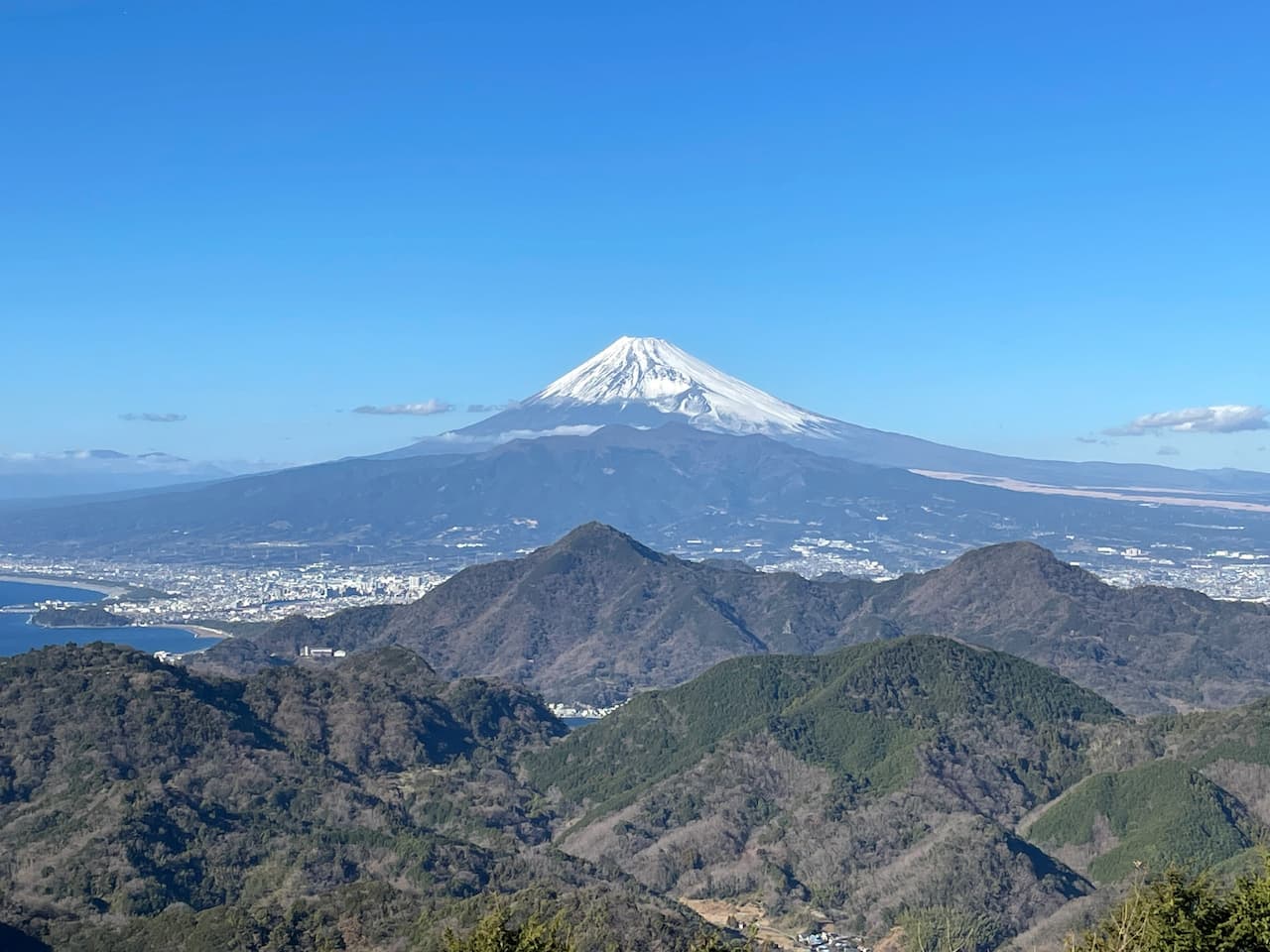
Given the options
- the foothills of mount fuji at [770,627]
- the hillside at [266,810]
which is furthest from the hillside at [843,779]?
the foothills of mount fuji at [770,627]

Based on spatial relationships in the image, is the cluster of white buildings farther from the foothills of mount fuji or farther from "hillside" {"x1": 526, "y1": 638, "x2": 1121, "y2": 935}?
the foothills of mount fuji

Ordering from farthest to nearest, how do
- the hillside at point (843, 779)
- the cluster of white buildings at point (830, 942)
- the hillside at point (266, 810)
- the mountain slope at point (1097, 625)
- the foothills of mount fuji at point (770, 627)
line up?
the foothills of mount fuji at point (770, 627), the mountain slope at point (1097, 625), the hillside at point (843, 779), the cluster of white buildings at point (830, 942), the hillside at point (266, 810)

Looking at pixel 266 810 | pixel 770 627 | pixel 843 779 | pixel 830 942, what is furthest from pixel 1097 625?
pixel 266 810

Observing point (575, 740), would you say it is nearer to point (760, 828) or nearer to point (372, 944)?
point (760, 828)

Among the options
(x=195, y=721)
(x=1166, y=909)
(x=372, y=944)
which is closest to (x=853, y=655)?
(x=195, y=721)

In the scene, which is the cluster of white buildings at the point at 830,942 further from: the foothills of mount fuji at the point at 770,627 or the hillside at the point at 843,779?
the foothills of mount fuji at the point at 770,627

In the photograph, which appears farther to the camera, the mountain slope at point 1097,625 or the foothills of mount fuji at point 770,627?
the foothills of mount fuji at point 770,627

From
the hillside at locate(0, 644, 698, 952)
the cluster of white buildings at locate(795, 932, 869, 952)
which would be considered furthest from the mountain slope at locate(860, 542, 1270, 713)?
the cluster of white buildings at locate(795, 932, 869, 952)
